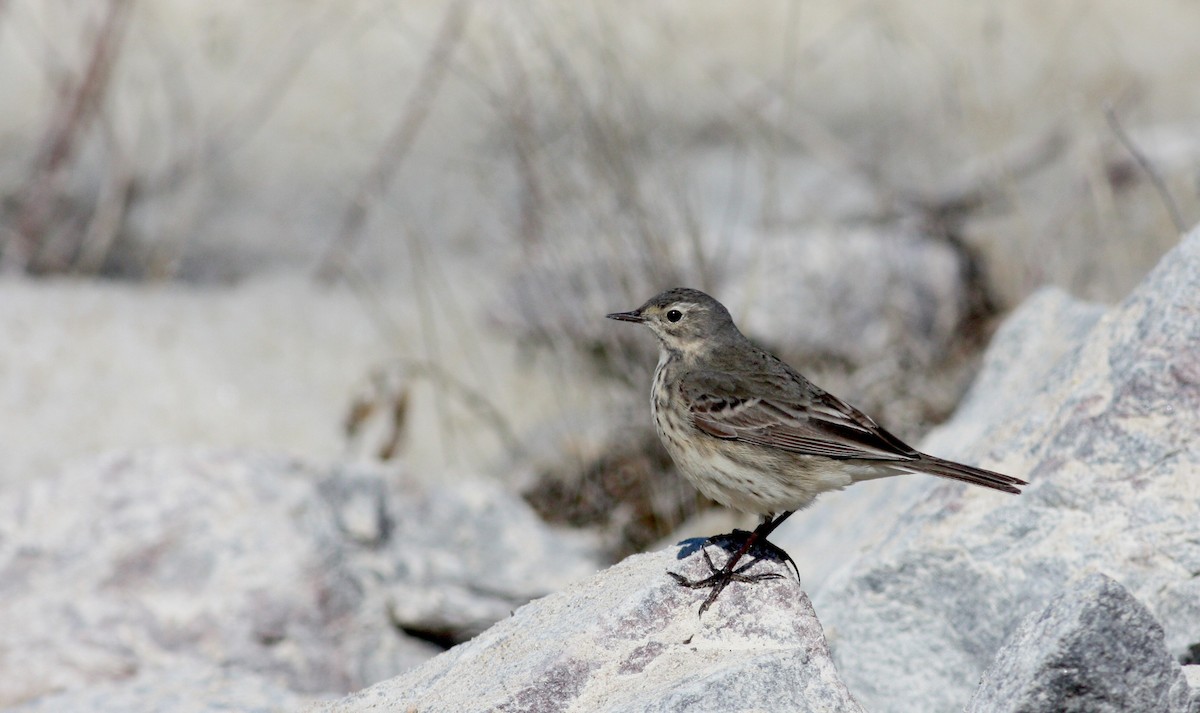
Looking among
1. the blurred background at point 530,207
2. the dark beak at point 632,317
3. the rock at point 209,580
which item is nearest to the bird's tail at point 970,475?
the dark beak at point 632,317

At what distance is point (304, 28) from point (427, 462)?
3.68 meters

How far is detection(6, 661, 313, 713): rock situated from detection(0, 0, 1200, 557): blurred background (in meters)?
2.75

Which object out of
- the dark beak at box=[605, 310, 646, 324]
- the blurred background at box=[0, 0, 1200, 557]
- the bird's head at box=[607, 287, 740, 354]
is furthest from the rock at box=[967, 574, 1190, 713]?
the blurred background at box=[0, 0, 1200, 557]

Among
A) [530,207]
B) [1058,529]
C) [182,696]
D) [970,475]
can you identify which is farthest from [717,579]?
[530,207]

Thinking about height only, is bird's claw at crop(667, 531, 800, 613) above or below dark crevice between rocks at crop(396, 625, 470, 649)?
above

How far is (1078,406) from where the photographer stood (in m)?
4.38

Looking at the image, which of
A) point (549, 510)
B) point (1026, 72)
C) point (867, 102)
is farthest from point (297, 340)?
point (1026, 72)

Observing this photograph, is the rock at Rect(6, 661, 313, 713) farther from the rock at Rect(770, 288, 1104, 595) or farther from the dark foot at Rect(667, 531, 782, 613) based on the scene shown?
the rock at Rect(770, 288, 1104, 595)

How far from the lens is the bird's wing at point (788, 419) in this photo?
14.2 ft

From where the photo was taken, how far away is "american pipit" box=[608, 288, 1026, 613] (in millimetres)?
4332

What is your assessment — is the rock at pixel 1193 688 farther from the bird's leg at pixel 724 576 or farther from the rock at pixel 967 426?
the rock at pixel 967 426

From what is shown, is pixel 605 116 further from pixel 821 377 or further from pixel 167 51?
pixel 167 51

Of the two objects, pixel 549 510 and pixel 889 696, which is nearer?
pixel 889 696

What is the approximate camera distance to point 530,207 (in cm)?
793
